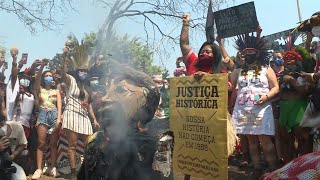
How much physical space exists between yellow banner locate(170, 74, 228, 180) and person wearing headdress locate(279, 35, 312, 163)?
1530mm

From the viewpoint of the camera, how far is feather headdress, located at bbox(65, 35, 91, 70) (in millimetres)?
5012

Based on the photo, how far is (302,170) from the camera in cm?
163

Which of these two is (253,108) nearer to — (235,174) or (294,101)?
(294,101)

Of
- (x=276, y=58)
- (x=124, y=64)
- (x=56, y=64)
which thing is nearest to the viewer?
(x=124, y=64)

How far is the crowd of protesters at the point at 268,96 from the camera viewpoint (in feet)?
17.2

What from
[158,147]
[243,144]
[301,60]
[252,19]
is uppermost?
[252,19]

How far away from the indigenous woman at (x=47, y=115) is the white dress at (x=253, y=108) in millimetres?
2990

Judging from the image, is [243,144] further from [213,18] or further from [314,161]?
[314,161]

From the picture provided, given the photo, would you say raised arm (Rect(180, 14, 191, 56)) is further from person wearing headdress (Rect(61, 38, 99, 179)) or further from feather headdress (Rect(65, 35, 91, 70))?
person wearing headdress (Rect(61, 38, 99, 179))

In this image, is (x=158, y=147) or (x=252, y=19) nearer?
(x=158, y=147)

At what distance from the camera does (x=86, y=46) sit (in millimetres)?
4883

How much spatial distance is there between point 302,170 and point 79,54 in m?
4.00

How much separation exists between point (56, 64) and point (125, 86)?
236 inches

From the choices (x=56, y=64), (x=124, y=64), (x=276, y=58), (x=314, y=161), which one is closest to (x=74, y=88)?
(x=56, y=64)
